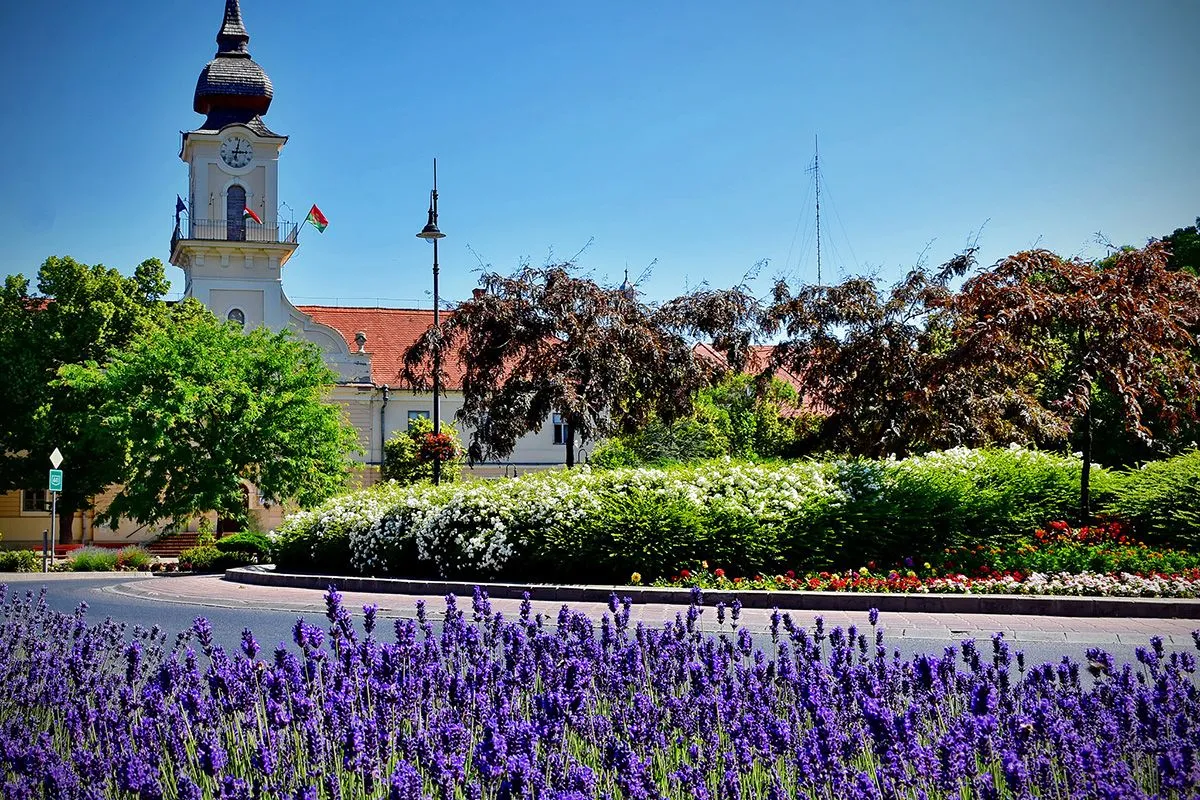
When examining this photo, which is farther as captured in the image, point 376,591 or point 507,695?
point 376,591

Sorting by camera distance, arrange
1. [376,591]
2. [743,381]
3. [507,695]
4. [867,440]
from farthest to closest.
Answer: [743,381]
[867,440]
[376,591]
[507,695]

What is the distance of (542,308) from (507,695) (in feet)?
76.2

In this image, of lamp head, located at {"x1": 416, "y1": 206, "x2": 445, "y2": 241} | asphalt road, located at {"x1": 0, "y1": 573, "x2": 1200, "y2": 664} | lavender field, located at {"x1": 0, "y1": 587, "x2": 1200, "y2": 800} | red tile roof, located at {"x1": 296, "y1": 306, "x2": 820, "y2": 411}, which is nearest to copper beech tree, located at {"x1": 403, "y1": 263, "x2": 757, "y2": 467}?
lamp head, located at {"x1": 416, "y1": 206, "x2": 445, "y2": 241}

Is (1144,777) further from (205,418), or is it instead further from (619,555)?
(205,418)

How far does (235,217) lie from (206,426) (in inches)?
720

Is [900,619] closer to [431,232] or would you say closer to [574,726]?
[574,726]

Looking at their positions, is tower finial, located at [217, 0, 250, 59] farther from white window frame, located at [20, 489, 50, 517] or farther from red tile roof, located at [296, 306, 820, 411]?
white window frame, located at [20, 489, 50, 517]

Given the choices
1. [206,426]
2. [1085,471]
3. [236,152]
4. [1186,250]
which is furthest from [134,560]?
[1186,250]

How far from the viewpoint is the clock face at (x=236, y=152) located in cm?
5231

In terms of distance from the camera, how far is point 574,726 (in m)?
5.61

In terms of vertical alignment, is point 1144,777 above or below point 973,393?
below

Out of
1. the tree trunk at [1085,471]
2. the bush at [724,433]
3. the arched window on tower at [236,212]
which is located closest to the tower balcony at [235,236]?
the arched window on tower at [236,212]

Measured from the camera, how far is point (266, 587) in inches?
797

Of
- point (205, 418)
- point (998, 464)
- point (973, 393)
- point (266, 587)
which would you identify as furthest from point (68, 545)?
point (998, 464)
